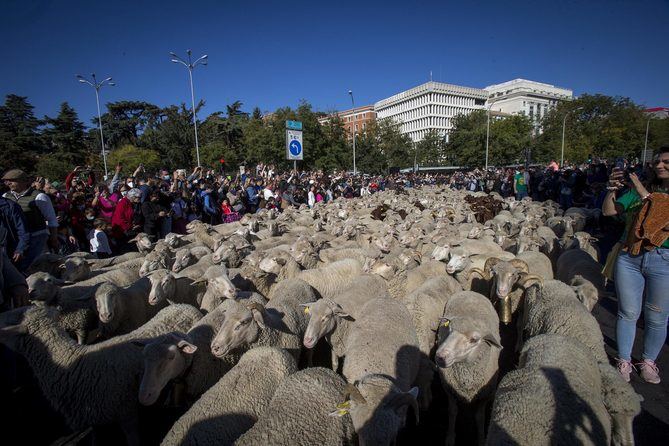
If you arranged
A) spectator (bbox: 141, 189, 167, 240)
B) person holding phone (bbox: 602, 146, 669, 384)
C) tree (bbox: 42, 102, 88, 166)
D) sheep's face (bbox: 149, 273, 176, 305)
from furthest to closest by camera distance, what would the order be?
1. tree (bbox: 42, 102, 88, 166)
2. spectator (bbox: 141, 189, 167, 240)
3. sheep's face (bbox: 149, 273, 176, 305)
4. person holding phone (bbox: 602, 146, 669, 384)

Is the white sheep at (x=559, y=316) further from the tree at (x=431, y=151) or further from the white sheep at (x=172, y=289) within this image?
Answer: the tree at (x=431, y=151)

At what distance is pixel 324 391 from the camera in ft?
8.77

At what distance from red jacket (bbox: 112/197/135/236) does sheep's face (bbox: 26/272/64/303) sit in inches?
165

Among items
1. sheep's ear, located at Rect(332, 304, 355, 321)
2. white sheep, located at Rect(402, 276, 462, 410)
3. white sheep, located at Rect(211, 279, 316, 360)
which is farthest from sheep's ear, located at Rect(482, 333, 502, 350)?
white sheep, located at Rect(211, 279, 316, 360)

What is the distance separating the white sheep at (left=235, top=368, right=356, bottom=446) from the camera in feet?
7.47

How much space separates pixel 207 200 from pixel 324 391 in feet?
32.9

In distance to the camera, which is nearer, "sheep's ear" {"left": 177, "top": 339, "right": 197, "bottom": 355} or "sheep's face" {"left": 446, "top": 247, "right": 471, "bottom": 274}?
"sheep's ear" {"left": 177, "top": 339, "right": 197, "bottom": 355}

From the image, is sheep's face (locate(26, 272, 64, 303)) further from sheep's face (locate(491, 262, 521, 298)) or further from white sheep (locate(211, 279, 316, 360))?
sheep's face (locate(491, 262, 521, 298))

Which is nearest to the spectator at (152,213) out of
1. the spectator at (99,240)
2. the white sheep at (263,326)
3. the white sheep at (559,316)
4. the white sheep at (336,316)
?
the spectator at (99,240)

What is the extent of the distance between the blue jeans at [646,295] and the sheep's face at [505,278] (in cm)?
112

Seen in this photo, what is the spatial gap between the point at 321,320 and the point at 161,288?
2.48 m

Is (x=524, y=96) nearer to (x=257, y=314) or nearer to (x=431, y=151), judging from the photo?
(x=431, y=151)

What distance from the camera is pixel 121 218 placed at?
26.5 feet

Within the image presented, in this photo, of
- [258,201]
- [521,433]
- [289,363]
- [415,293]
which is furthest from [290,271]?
[258,201]
